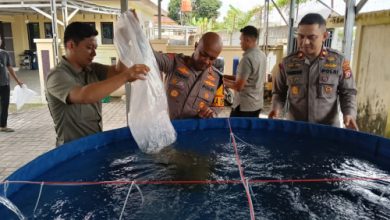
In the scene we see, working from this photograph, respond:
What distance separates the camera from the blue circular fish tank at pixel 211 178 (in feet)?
4.62

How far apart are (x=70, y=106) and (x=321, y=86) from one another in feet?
5.89

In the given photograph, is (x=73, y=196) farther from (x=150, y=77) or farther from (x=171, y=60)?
(x=171, y=60)

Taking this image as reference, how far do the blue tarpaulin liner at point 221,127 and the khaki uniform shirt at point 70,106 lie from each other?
78 mm

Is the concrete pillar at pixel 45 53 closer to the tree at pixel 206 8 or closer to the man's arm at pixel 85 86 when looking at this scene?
the man's arm at pixel 85 86

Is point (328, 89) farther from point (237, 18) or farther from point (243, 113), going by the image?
point (237, 18)

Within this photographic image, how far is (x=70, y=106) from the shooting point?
1.80m

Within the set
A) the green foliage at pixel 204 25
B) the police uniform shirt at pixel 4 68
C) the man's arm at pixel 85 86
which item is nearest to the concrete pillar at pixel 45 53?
the police uniform shirt at pixel 4 68

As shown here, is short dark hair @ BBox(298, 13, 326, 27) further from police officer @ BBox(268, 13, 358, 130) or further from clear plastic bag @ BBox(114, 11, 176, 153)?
clear plastic bag @ BBox(114, 11, 176, 153)

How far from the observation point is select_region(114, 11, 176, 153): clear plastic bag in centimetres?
191

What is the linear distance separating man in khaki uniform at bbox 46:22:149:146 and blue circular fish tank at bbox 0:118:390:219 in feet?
0.38

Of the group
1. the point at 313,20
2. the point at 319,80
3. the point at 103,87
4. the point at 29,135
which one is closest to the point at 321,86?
the point at 319,80

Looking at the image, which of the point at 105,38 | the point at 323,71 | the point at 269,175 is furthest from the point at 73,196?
the point at 105,38

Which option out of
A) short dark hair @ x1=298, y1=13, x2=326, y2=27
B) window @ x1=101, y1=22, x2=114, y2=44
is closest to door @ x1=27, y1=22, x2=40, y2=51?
window @ x1=101, y1=22, x2=114, y2=44

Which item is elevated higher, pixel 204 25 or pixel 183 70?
pixel 204 25
